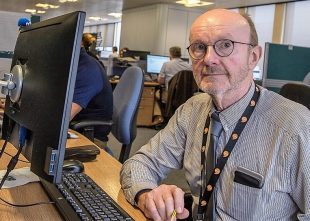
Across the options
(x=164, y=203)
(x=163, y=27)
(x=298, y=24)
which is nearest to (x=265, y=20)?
(x=298, y=24)

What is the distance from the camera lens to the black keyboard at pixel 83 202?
86cm

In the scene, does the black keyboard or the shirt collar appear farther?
the shirt collar

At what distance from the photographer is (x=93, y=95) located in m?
2.35

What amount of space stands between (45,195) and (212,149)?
1.49ft

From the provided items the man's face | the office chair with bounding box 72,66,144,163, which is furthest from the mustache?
the office chair with bounding box 72,66,144,163

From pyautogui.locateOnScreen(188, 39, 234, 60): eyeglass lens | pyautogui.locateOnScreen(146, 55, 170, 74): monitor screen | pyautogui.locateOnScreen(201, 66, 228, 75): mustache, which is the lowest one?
pyautogui.locateOnScreen(201, 66, 228, 75): mustache

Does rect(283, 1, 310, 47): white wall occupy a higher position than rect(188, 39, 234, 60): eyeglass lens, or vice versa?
rect(283, 1, 310, 47): white wall

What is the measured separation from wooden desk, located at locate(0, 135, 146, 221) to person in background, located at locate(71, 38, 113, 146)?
2.92 ft

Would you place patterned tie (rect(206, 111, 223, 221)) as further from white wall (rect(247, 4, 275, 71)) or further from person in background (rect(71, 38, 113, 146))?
white wall (rect(247, 4, 275, 71))

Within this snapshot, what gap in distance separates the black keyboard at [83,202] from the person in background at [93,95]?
1185 millimetres

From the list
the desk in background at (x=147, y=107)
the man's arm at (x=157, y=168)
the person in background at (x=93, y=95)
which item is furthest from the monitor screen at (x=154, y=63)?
the man's arm at (x=157, y=168)

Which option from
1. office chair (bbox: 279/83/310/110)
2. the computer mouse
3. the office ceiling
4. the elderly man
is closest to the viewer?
the elderly man

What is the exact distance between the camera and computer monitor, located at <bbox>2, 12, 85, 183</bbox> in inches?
28.4

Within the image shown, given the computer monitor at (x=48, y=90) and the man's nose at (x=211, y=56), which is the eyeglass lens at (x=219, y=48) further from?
the computer monitor at (x=48, y=90)
